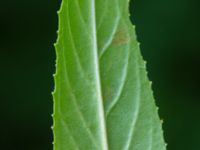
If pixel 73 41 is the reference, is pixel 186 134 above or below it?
below

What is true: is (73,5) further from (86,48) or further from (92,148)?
(92,148)

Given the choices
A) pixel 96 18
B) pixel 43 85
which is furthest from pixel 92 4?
pixel 43 85

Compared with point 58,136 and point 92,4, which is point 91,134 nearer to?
point 58,136

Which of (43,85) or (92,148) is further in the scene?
(43,85)

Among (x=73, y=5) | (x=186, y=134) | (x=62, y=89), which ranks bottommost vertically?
(x=186, y=134)

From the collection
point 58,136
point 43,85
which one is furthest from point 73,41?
point 43,85

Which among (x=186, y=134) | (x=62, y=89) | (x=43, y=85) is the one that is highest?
(x=62, y=89)
